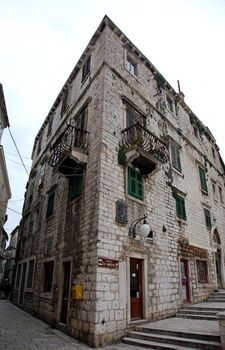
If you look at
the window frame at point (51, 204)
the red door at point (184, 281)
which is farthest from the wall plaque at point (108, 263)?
the window frame at point (51, 204)

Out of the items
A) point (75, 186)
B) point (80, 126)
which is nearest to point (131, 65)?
point (80, 126)

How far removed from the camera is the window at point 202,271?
1110cm

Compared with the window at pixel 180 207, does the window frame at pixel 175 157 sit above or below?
above

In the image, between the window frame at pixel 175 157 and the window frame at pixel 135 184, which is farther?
the window frame at pixel 175 157

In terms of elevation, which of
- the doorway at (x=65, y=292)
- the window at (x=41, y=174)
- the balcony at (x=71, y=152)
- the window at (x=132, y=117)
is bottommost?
the doorway at (x=65, y=292)

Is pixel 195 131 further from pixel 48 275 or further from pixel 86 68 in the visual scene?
pixel 48 275

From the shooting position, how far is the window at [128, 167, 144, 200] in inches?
343

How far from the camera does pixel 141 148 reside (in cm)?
880

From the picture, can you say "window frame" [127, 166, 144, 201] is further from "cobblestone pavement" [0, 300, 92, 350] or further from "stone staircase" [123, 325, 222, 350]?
"cobblestone pavement" [0, 300, 92, 350]

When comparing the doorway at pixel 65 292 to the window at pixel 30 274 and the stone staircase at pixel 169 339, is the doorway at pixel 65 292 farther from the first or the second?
the window at pixel 30 274

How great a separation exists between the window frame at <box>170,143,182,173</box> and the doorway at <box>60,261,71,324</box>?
697 centimetres

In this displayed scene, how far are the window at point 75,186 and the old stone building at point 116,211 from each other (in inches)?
1.7

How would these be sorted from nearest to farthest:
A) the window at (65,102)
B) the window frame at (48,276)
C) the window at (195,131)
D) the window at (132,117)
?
the window frame at (48,276) < the window at (132,117) < the window at (65,102) < the window at (195,131)

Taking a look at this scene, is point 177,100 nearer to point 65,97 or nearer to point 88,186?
point 65,97
